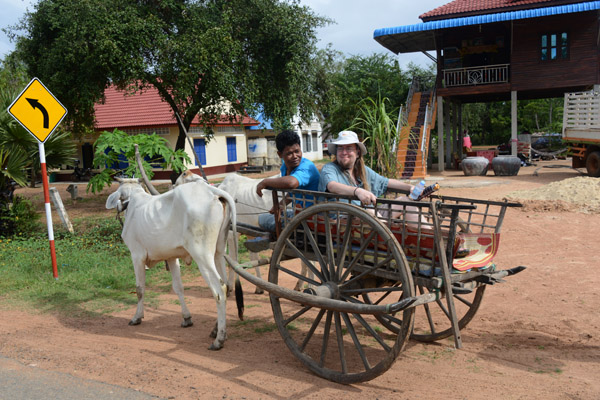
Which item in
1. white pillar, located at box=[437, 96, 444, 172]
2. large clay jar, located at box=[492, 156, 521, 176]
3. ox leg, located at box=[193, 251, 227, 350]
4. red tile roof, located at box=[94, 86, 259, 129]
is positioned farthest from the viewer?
red tile roof, located at box=[94, 86, 259, 129]

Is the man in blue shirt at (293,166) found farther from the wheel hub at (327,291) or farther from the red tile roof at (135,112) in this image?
the red tile roof at (135,112)

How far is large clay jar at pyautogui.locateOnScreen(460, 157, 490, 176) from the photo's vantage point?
1916 centimetres

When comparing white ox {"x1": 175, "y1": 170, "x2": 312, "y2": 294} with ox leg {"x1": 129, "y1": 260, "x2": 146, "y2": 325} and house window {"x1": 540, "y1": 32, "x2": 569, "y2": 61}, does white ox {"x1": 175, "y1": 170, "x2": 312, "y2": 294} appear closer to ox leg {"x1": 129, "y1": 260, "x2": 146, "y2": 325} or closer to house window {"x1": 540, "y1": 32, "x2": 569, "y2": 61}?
ox leg {"x1": 129, "y1": 260, "x2": 146, "y2": 325}

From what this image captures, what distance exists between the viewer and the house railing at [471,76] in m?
20.5

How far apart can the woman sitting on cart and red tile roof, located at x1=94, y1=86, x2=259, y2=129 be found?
62.7 feet

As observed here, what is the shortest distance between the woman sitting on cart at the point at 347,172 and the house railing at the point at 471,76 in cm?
1730

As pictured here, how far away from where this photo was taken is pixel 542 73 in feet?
67.4

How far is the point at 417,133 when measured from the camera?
2033 centimetres

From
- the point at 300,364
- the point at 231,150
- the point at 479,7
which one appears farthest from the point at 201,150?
the point at 300,364

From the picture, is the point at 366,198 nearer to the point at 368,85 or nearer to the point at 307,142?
the point at 368,85

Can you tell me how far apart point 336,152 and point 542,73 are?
19.0m

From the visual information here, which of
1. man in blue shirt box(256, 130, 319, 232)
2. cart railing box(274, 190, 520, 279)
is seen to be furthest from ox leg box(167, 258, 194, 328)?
cart railing box(274, 190, 520, 279)

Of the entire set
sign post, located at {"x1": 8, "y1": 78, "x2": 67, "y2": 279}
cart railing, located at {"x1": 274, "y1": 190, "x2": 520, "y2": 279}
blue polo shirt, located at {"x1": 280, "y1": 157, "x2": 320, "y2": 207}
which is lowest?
cart railing, located at {"x1": 274, "y1": 190, "x2": 520, "y2": 279}

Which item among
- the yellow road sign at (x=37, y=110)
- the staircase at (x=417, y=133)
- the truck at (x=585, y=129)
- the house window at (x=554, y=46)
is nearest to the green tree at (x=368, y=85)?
the staircase at (x=417, y=133)
